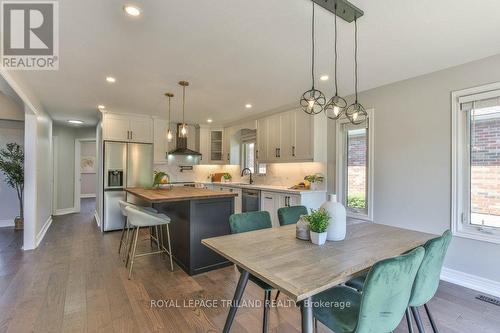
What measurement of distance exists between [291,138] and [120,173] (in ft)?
11.5

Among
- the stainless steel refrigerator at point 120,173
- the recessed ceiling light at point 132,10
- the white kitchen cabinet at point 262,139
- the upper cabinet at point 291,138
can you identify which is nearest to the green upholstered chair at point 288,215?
the upper cabinet at point 291,138

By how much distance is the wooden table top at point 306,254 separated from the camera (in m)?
1.14

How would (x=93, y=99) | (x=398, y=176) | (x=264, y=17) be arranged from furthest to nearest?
(x=93, y=99) < (x=398, y=176) < (x=264, y=17)

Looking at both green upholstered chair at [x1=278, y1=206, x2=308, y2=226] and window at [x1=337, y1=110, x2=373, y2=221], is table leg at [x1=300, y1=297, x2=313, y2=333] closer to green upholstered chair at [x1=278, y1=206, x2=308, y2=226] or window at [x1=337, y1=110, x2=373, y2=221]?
green upholstered chair at [x1=278, y1=206, x2=308, y2=226]

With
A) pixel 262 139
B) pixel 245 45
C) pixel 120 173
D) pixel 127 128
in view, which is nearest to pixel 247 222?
pixel 245 45

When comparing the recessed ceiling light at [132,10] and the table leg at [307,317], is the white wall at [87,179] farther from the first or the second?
the table leg at [307,317]

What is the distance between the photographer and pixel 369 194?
11.7 feet

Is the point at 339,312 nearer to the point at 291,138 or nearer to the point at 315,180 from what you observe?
the point at 315,180

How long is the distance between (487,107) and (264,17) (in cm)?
260

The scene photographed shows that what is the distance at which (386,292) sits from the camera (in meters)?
1.16

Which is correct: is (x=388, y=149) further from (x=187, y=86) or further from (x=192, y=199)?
(x=187, y=86)

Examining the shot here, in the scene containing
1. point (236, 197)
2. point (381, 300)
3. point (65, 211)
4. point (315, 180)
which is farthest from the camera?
point (65, 211)

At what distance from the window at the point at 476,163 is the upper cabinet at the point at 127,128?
5.28 m

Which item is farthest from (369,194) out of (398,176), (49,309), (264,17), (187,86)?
(49,309)
